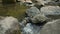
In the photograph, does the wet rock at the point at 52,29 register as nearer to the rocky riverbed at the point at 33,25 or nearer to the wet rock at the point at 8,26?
the rocky riverbed at the point at 33,25

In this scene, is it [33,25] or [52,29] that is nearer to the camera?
[52,29]

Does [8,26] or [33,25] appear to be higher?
[8,26]

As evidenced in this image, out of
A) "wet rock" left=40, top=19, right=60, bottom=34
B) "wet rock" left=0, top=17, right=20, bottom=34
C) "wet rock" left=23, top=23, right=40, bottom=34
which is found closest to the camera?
"wet rock" left=40, top=19, right=60, bottom=34

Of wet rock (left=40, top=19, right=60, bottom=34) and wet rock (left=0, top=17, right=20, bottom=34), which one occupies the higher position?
wet rock (left=40, top=19, right=60, bottom=34)

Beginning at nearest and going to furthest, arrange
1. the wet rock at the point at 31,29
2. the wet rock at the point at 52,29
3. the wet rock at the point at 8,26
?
1. the wet rock at the point at 52,29
2. the wet rock at the point at 8,26
3. the wet rock at the point at 31,29

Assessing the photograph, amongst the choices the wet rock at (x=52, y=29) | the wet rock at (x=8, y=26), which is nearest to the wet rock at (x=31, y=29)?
the wet rock at (x=8, y=26)

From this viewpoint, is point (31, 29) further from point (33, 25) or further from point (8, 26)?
point (8, 26)

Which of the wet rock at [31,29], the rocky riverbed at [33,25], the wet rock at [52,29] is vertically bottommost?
the wet rock at [31,29]

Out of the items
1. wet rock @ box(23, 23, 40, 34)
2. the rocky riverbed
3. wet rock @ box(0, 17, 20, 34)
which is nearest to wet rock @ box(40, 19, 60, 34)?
the rocky riverbed

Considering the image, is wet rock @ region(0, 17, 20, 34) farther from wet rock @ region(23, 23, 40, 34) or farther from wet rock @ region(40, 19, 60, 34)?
wet rock @ region(40, 19, 60, 34)

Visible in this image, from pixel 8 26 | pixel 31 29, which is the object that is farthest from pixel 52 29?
pixel 31 29

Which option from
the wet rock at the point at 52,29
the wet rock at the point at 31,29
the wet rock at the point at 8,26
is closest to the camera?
the wet rock at the point at 52,29

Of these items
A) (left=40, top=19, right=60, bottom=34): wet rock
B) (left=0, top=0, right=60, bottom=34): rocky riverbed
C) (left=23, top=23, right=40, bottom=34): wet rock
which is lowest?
(left=23, top=23, right=40, bottom=34): wet rock

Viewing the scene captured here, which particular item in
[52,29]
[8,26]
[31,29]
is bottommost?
[31,29]
